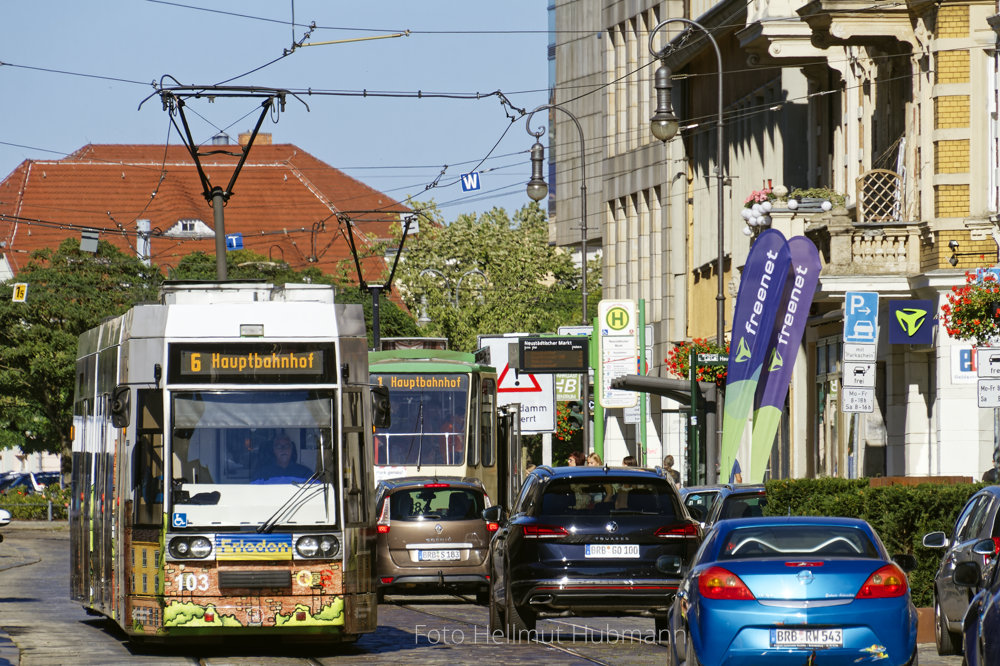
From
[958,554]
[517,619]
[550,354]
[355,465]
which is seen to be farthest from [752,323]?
[355,465]

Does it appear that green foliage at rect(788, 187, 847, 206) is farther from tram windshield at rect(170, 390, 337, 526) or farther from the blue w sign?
the blue w sign

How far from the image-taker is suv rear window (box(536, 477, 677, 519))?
60.5 ft

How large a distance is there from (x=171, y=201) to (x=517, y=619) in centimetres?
9764

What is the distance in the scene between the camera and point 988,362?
2072 centimetres

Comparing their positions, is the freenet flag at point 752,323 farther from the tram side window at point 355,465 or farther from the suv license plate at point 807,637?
the suv license plate at point 807,637

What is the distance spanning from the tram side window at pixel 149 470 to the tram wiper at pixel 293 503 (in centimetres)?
86

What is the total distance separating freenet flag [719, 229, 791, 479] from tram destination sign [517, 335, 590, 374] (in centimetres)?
903

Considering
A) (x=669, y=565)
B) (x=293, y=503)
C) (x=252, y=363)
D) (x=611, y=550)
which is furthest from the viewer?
(x=611, y=550)

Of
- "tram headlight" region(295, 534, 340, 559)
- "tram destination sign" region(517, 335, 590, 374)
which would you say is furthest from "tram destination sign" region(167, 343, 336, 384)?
"tram destination sign" region(517, 335, 590, 374)

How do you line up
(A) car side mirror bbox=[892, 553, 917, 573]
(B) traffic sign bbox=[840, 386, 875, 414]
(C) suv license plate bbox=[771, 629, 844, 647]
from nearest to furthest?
(C) suv license plate bbox=[771, 629, 844, 647]
(A) car side mirror bbox=[892, 553, 917, 573]
(B) traffic sign bbox=[840, 386, 875, 414]

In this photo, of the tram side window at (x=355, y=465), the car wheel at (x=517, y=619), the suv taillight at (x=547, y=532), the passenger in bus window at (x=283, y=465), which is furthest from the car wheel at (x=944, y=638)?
the passenger in bus window at (x=283, y=465)

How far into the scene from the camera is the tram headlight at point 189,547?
55.0 ft

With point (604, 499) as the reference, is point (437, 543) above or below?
below

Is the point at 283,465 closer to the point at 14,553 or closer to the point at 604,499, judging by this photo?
the point at 604,499
